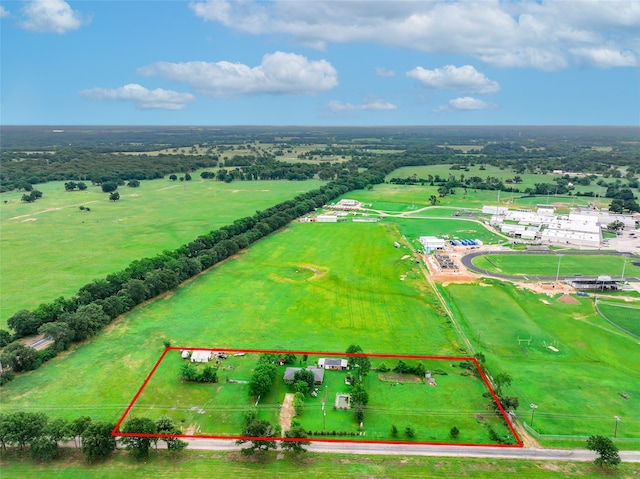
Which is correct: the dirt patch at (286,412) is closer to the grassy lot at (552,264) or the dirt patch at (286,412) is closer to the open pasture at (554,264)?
the open pasture at (554,264)

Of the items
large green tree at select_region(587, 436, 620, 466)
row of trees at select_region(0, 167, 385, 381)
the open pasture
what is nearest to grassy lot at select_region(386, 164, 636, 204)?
the open pasture

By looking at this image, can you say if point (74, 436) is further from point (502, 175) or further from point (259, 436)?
point (502, 175)

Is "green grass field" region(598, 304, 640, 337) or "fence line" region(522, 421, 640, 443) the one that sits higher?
"green grass field" region(598, 304, 640, 337)

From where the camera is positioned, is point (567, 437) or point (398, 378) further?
point (398, 378)

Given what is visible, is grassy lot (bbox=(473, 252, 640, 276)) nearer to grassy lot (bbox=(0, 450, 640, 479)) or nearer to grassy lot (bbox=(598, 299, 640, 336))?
grassy lot (bbox=(598, 299, 640, 336))

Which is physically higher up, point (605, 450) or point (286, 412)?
point (605, 450)

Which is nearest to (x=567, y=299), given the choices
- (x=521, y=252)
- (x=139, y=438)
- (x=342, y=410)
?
(x=521, y=252)
